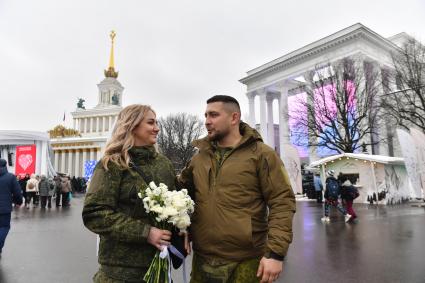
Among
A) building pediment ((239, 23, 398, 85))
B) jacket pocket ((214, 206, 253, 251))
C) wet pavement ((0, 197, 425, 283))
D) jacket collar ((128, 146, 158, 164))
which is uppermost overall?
building pediment ((239, 23, 398, 85))

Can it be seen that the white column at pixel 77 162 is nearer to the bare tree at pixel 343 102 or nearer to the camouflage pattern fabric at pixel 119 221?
the bare tree at pixel 343 102

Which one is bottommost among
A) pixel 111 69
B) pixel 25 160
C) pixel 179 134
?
pixel 25 160

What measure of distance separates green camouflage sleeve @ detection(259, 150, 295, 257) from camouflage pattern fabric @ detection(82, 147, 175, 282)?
2.83 ft

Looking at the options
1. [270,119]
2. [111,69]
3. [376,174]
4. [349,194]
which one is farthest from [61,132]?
[349,194]

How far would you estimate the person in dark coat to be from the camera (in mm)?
6391

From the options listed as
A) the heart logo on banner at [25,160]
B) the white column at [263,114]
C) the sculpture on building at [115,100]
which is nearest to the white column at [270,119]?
the white column at [263,114]

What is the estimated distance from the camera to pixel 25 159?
35.7 m

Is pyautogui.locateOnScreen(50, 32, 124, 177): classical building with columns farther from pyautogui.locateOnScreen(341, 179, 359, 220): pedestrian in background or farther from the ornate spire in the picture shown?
pyautogui.locateOnScreen(341, 179, 359, 220): pedestrian in background

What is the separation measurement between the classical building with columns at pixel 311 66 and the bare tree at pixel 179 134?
12.4m

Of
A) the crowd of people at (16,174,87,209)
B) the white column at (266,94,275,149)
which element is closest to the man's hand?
the crowd of people at (16,174,87,209)

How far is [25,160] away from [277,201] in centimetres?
3964

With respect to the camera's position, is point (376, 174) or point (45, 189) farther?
point (376, 174)

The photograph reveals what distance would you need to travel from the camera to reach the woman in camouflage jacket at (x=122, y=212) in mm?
2076

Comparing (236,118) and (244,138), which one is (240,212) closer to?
(244,138)
